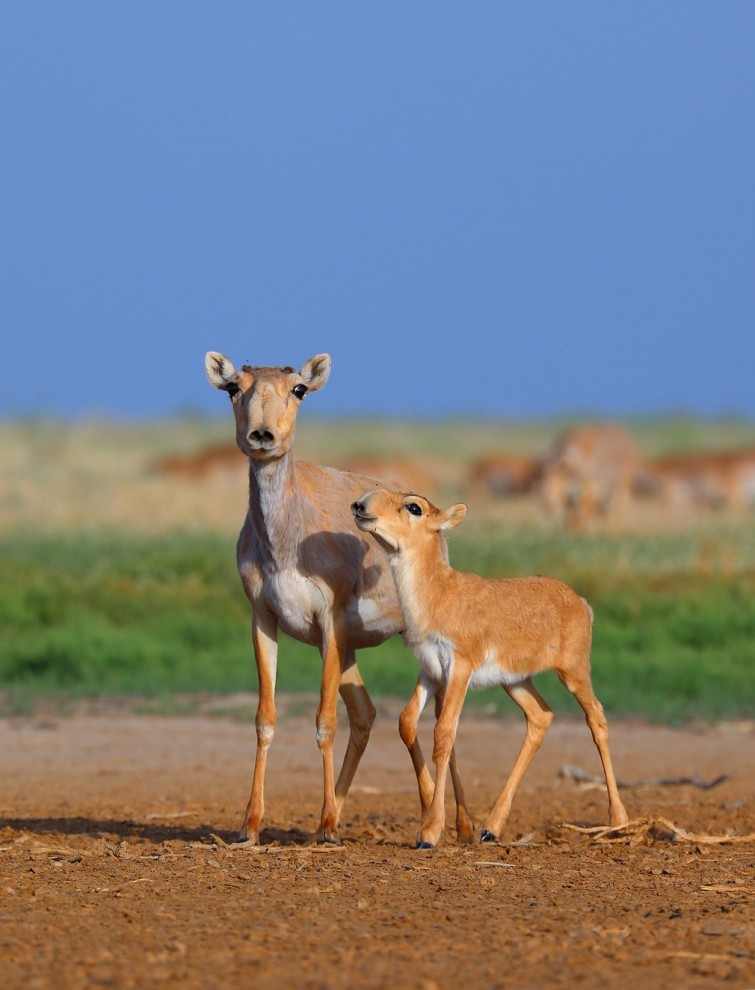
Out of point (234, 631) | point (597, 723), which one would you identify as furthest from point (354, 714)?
point (234, 631)

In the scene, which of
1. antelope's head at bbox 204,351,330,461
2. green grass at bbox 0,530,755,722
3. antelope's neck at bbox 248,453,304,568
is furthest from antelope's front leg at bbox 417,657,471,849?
green grass at bbox 0,530,755,722

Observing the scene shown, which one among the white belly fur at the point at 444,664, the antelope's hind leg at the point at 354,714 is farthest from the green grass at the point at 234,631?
the white belly fur at the point at 444,664

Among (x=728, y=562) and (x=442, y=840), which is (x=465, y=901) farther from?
(x=728, y=562)

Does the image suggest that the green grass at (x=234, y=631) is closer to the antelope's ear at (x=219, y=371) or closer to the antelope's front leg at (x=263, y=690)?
the antelope's front leg at (x=263, y=690)

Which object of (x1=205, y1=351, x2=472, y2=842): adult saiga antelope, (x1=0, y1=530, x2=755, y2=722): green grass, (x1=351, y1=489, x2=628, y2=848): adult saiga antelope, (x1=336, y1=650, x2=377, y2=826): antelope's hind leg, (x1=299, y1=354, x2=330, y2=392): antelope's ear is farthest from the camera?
(x1=0, y1=530, x2=755, y2=722): green grass

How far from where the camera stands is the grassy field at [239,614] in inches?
583

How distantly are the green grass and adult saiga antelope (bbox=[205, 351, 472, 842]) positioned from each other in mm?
5420

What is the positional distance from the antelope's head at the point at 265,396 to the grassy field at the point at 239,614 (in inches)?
232

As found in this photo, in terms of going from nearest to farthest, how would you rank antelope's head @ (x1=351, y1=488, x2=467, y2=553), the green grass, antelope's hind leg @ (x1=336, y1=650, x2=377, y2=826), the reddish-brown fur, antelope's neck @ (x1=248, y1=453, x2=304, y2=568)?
antelope's head @ (x1=351, y1=488, x2=467, y2=553) → antelope's neck @ (x1=248, y1=453, x2=304, y2=568) → antelope's hind leg @ (x1=336, y1=650, x2=377, y2=826) → the green grass → the reddish-brown fur

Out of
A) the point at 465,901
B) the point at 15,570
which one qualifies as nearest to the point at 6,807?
the point at 465,901

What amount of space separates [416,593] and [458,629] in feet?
0.95

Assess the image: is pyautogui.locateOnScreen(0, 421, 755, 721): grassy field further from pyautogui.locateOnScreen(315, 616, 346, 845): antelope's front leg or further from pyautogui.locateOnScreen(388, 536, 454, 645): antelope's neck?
pyautogui.locateOnScreen(388, 536, 454, 645): antelope's neck

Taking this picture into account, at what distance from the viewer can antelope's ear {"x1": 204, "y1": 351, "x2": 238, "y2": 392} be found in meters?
9.02

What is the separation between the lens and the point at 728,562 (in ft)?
63.7
